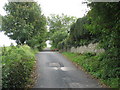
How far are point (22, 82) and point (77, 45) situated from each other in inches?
477

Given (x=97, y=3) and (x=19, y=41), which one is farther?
(x=19, y=41)

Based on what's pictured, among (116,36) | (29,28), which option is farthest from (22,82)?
(29,28)

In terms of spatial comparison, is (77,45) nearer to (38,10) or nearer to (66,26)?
(38,10)

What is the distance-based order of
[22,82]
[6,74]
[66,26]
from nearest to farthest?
[6,74], [22,82], [66,26]

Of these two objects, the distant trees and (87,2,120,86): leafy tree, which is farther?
the distant trees

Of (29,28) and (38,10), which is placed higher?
(38,10)

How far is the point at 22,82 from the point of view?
5789 mm

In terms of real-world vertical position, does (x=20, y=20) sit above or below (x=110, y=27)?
above

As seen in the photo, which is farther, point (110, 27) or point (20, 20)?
point (20, 20)

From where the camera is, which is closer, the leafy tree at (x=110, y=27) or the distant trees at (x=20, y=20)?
the leafy tree at (x=110, y=27)

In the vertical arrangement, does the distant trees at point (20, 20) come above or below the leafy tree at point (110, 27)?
above

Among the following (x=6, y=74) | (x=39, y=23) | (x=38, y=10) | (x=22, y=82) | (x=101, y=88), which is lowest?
(x=101, y=88)

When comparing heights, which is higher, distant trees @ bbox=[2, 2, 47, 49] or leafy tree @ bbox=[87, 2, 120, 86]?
distant trees @ bbox=[2, 2, 47, 49]

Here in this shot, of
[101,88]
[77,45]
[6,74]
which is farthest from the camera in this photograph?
[77,45]
